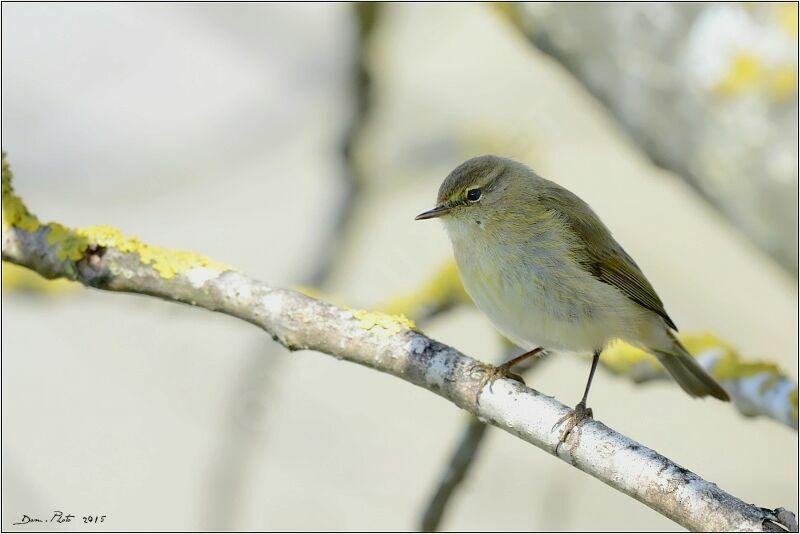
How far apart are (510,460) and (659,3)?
2598 millimetres

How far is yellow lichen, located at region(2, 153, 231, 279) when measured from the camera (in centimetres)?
294

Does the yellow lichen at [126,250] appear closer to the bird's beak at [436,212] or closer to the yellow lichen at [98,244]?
the yellow lichen at [98,244]

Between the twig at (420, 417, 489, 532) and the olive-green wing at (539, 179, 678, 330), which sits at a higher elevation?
the olive-green wing at (539, 179, 678, 330)

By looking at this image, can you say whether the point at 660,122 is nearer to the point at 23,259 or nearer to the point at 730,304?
the point at 23,259

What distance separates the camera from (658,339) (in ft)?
12.4


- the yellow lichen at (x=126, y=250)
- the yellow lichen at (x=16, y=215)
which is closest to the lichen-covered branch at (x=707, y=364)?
the yellow lichen at (x=126, y=250)

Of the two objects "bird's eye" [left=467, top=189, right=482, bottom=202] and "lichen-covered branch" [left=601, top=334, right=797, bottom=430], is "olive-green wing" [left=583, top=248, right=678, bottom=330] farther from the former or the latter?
"bird's eye" [left=467, top=189, right=482, bottom=202]

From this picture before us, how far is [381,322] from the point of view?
287 centimetres

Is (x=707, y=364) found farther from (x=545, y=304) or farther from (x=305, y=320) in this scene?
(x=305, y=320)

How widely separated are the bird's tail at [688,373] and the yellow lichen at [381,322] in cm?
144

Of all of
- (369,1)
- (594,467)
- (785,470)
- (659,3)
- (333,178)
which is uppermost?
(369,1)

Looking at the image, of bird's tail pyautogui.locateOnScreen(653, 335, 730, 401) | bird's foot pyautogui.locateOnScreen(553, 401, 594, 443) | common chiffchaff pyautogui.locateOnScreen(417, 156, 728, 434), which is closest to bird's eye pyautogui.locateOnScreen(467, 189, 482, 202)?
common chiffchaff pyautogui.locateOnScreen(417, 156, 728, 434)

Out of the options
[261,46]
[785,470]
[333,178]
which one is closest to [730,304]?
[785,470]

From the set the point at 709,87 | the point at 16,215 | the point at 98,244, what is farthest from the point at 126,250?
the point at 709,87
